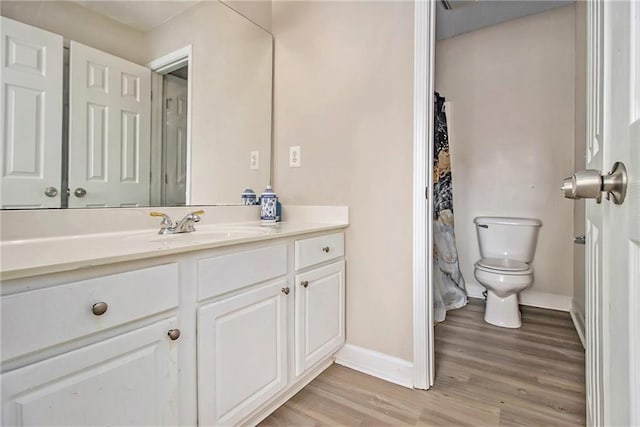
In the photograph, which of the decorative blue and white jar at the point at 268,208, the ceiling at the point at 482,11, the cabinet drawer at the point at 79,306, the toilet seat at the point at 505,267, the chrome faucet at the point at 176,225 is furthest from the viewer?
the ceiling at the point at 482,11

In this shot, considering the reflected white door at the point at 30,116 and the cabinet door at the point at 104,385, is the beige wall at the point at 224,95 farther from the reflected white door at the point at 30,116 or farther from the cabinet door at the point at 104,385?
the cabinet door at the point at 104,385

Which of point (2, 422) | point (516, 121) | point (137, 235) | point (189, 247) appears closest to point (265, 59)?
point (137, 235)

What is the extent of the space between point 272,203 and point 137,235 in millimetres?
729

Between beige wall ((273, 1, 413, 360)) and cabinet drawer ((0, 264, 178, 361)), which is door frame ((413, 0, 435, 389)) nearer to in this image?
beige wall ((273, 1, 413, 360))

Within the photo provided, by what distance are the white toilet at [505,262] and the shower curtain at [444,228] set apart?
0.82 feet

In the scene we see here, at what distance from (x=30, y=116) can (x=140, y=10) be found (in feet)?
2.18

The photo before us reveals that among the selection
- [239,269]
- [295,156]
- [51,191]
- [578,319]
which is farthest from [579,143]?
[51,191]

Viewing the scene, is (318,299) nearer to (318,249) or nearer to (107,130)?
(318,249)

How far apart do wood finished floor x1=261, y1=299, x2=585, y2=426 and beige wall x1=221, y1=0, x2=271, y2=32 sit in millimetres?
2080

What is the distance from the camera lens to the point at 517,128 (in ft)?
8.97

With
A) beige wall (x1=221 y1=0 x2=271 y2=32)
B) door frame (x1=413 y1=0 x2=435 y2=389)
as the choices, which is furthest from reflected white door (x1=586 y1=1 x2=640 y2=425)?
beige wall (x1=221 y1=0 x2=271 y2=32)

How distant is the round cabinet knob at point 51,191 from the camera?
1.10 m

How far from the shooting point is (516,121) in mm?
2738

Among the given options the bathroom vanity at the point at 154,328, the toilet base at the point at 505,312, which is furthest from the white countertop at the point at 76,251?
the toilet base at the point at 505,312
